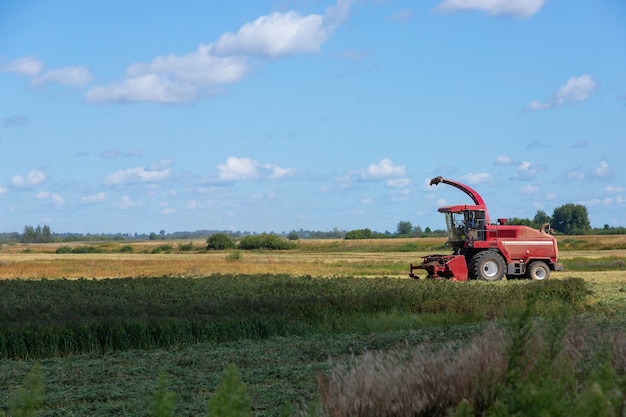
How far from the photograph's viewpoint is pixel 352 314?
1850 centimetres

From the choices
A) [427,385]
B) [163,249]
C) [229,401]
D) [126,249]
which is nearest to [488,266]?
[427,385]

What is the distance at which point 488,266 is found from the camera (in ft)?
91.2

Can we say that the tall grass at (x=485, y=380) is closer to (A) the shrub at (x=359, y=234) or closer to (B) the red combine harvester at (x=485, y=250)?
(B) the red combine harvester at (x=485, y=250)

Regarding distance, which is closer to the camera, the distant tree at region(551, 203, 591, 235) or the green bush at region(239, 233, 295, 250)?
the green bush at region(239, 233, 295, 250)

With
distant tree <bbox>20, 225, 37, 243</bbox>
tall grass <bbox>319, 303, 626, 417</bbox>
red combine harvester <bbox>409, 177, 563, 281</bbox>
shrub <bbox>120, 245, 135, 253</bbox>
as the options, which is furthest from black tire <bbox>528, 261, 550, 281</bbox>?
distant tree <bbox>20, 225, 37, 243</bbox>

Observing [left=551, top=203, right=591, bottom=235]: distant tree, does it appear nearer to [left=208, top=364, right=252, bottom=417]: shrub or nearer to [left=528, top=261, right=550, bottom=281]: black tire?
[left=528, top=261, right=550, bottom=281]: black tire

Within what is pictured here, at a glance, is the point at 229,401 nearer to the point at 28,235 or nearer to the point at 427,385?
the point at 427,385

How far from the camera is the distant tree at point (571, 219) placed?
102519 millimetres

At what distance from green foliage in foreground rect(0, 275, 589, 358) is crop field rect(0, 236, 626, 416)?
0.04m

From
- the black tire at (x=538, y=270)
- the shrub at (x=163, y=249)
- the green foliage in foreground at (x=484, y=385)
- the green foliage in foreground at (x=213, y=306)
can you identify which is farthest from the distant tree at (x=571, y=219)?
the green foliage in foreground at (x=484, y=385)

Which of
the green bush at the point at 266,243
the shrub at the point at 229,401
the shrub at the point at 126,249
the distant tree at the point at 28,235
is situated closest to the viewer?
the shrub at the point at 229,401

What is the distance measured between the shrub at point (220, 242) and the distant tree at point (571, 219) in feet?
141

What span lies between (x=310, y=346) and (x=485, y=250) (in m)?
16.4

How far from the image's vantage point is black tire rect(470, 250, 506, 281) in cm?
2752
